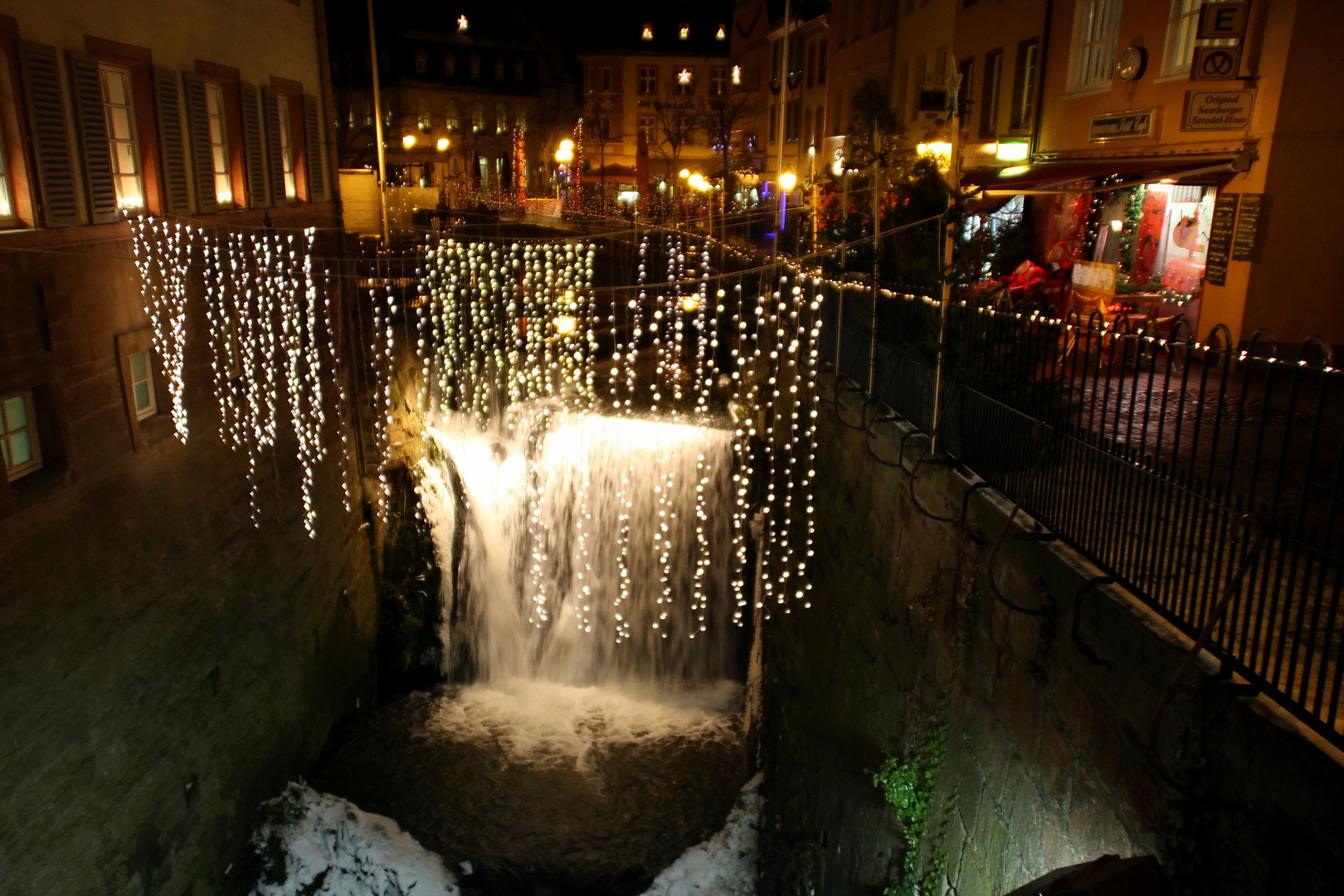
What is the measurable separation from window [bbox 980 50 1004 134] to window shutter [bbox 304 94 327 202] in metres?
11.3

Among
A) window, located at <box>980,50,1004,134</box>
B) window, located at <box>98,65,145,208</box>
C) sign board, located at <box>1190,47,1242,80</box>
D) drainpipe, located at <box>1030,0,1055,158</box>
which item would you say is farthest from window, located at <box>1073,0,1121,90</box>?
window, located at <box>98,65,145,208</box>

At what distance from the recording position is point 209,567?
920 centimetres

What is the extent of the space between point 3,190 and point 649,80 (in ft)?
152

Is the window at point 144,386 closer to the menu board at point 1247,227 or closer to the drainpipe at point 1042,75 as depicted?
the menu board at point 1247,227

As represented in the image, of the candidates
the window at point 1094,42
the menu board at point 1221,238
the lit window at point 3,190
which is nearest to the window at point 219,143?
the lit window at point 3,190

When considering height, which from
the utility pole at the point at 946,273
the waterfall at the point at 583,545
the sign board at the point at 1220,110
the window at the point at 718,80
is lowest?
the waterfall at the point at 583,545

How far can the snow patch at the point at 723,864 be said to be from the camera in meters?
10.2

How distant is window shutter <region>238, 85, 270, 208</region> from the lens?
10.3m

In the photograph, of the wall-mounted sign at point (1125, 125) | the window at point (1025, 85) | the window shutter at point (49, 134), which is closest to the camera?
the window shutter at point (49, 134)

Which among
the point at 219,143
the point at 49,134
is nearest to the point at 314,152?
the point at 219,143

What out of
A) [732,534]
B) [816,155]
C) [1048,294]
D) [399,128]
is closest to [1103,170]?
[1048,294]

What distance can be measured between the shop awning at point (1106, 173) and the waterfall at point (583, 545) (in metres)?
5.60

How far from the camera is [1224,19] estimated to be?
29.6 ft

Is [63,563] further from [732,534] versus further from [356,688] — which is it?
[732,534]
